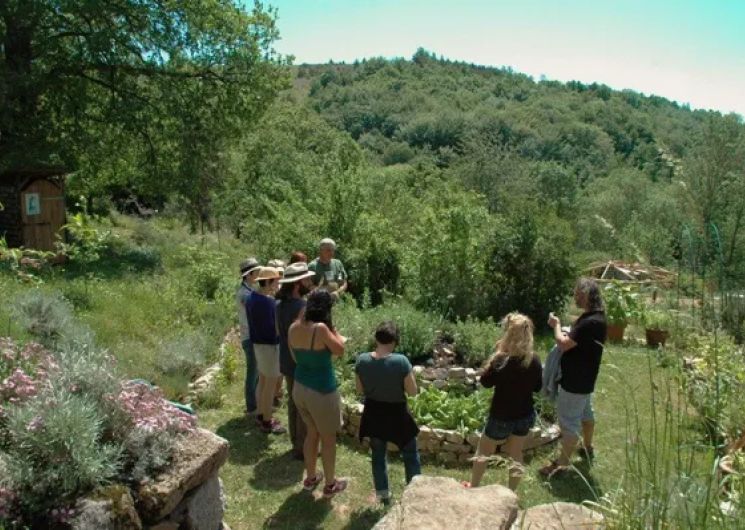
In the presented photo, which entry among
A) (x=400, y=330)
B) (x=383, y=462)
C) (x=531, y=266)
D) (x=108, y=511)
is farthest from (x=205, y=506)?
(x=531, y=266)

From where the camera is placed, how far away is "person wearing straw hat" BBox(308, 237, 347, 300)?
7727 mm

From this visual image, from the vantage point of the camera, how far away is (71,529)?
317 centimetres

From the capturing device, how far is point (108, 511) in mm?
3270

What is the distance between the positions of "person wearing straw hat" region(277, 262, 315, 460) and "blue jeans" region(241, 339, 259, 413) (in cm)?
80

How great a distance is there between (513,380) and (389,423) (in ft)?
3.34

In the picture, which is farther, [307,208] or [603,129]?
[603,129]

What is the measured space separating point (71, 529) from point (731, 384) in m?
5.46

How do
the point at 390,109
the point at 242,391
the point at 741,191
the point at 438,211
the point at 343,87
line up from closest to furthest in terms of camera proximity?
the point at 242,391 → the point at 438,211 → the point at 741,191 → the point at 390,109 → the point at 343,87

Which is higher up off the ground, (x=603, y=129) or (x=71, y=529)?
(x=603, y=129)

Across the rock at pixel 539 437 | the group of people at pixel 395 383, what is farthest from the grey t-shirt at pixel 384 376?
the rock at pixel 539 437

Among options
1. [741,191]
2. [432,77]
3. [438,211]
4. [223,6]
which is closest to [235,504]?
[438,211]

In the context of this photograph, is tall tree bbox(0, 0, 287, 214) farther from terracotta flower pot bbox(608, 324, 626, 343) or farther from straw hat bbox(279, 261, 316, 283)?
terracotta flower pot bbox(608, 324, 626, 343)

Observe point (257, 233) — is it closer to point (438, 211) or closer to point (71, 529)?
point (438, 211)

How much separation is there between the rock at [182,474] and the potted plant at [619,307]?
325 inches
